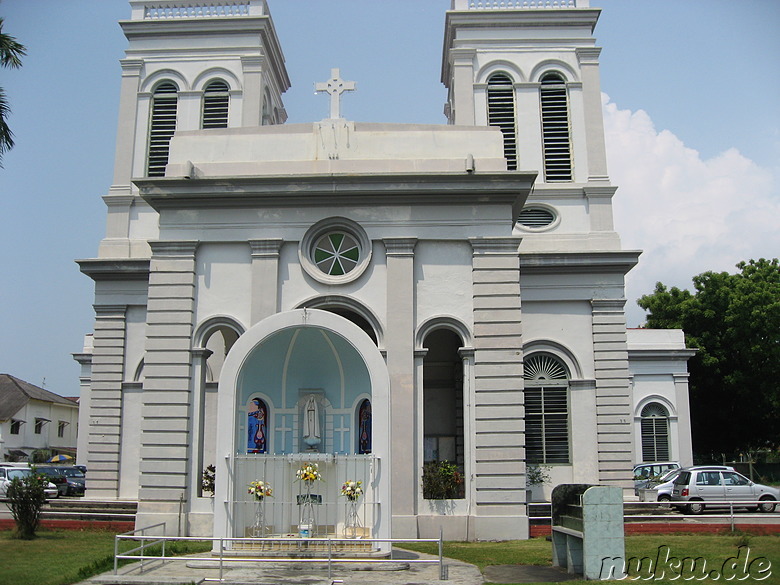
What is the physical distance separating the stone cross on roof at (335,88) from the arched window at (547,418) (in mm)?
→ 10303

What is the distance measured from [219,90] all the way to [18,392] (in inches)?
1582

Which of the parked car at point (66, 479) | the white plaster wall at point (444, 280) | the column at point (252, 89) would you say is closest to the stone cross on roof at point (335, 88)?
the white plaster wall at point (444, 280)

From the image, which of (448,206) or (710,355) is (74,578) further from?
(710,355)

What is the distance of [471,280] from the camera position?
21.6 m

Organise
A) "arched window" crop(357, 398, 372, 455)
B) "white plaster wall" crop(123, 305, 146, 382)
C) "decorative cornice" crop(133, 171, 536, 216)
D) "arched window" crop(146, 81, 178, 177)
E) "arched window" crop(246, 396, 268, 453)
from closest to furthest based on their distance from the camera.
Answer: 1. "arched window" crop(246, 396, 268, 453)
2. "arched window" crop(357, 398, 372, 455)
3. "decorative cornice" crop(133, 171, 536, 216)
4. "white plaster wall" crop(123, 305, 146, 382)
5. "arched window" crop(146, 81, 178, 177)

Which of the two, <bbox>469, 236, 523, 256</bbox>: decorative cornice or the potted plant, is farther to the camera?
the potted plant

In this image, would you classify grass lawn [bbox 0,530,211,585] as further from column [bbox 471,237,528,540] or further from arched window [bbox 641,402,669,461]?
arched window [bbox 641,402,669,461]

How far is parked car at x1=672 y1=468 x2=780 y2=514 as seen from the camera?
2787 centimetres

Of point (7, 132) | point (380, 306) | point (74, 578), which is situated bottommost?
point (74, 578)

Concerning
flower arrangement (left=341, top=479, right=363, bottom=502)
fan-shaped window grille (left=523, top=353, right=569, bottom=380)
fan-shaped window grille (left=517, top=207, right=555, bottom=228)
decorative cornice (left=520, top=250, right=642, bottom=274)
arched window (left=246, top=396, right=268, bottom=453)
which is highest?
fan-shaped window grille (left=517, top=207, right=555, bottom=228)

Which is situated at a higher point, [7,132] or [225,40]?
[225,40]

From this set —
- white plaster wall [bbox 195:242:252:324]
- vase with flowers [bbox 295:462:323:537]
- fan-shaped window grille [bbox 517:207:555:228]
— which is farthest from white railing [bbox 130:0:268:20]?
vase with flowers [bbox 295:462:323:537]

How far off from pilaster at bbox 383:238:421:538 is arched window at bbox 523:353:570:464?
7678 mm

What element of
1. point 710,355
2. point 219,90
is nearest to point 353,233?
point 219,90
